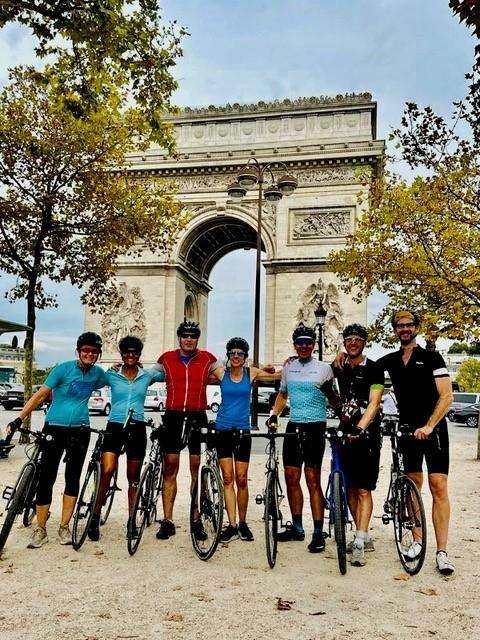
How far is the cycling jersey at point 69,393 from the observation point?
18.6ft

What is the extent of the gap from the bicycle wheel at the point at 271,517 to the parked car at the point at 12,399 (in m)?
27.6

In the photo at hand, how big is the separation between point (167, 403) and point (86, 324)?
3114 cm

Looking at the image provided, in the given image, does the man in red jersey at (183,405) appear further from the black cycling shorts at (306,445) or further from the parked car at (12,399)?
the parked car at (12,399)

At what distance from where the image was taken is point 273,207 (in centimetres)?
3466

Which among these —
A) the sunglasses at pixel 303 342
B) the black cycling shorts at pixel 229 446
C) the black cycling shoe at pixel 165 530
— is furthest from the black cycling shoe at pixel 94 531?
the sunglasses at pixel 303 342

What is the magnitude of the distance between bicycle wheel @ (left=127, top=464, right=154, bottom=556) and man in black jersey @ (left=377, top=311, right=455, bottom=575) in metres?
2.25

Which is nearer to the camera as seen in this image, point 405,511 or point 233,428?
point 405,511

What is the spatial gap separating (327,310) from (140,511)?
27.1 m

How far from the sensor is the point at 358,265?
16.6 m

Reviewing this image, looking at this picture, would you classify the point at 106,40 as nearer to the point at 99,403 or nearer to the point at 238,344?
the point at 238,344

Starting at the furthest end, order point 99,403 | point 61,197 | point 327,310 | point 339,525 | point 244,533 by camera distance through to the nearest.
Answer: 1. point 327,310
2. point 99,403
3. point 61,197
4. point 244,533
5. point 339,525

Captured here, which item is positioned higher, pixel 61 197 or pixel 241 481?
pixel 61 197

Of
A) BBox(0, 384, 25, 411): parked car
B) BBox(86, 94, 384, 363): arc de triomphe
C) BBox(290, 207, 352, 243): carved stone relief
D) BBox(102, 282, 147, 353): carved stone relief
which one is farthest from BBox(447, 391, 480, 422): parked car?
BBox(0, 384, 25, 411): parked car

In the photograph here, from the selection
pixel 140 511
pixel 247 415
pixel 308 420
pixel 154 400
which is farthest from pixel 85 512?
pixel 154 400
